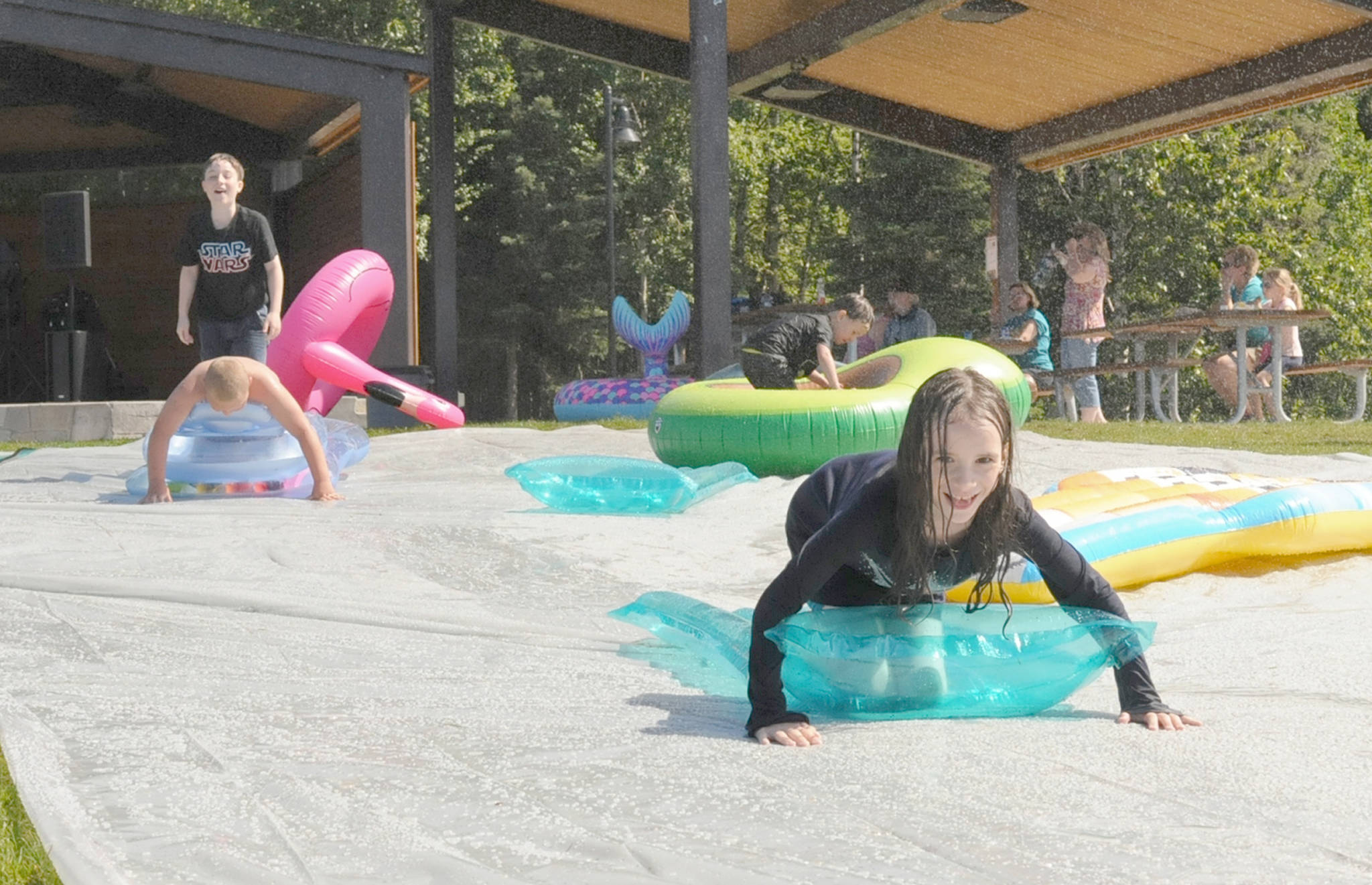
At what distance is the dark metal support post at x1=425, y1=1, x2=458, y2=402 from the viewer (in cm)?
1270

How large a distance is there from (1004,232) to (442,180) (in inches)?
195

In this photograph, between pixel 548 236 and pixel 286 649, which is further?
pixel 548 236

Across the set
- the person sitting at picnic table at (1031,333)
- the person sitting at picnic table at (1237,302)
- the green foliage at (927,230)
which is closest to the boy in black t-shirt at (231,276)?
the person sitting at picnic table at (1237,302)

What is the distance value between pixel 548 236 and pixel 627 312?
13.4 metres

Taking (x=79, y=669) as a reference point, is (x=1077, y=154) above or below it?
above

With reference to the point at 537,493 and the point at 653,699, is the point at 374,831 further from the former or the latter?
the point at 537,493

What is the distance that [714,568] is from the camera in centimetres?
474

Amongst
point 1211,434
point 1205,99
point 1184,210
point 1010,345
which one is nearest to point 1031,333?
point 1010,345

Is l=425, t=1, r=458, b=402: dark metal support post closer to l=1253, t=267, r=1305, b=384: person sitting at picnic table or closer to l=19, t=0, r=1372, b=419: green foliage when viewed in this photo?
l=1253, t=267, r=1305, b=384: person sitting at picnic table

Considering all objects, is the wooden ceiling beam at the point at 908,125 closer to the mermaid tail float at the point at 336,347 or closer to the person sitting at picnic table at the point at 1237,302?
the person sitting at picnic table at the point at 1237,302

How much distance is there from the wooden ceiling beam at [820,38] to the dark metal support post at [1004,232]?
253 centimetres

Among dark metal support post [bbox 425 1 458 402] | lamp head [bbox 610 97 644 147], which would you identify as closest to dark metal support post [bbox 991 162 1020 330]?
dark metal support post [bbox 425 1 458 402]

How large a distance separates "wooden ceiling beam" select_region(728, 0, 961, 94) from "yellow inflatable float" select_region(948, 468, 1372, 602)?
227 inches

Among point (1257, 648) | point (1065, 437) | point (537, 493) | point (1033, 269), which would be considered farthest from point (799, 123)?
point (1257, 648)
